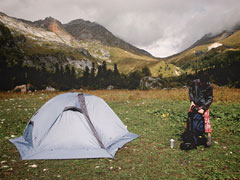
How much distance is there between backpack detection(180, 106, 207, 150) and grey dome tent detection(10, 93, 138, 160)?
2.48 m

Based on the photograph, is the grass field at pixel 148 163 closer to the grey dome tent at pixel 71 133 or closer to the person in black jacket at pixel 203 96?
the grey dome tent at pixel 71 133

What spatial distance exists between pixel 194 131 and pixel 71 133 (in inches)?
195

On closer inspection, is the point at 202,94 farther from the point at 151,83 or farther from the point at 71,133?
the point at 151,83

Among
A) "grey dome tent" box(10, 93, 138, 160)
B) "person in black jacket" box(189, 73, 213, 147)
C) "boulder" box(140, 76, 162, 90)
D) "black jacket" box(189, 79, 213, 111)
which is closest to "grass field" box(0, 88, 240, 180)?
"grey dome tent" box(10, 93, 138, 160)

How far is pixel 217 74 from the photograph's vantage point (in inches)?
1518

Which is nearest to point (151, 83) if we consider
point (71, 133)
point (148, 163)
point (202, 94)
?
point (202, 94)

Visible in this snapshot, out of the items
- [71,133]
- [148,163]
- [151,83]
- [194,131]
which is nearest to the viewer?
[148,163]

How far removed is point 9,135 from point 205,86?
30.7ft

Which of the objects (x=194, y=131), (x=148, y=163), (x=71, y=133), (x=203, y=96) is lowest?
(x=148, y=163)

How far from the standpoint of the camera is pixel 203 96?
691cm

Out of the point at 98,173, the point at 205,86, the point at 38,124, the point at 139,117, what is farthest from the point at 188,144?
the point at 38,124

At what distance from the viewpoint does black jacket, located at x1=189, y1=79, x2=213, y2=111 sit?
6.70m

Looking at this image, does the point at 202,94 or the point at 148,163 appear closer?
the point at 148,163

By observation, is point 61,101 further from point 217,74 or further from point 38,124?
point 217,74
